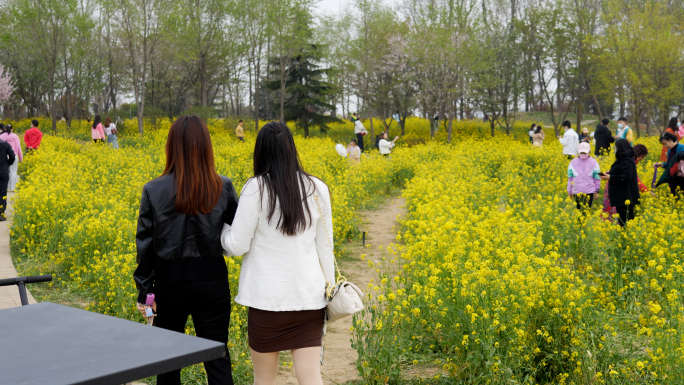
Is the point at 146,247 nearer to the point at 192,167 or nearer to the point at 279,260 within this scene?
the point at 192,167

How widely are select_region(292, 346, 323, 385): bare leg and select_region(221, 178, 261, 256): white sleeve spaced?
580mm

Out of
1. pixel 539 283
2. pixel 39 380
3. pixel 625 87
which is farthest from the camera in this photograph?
pixel 625 87

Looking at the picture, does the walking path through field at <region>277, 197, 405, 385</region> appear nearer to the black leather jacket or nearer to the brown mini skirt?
the brown mini skirt

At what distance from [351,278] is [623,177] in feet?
13.1

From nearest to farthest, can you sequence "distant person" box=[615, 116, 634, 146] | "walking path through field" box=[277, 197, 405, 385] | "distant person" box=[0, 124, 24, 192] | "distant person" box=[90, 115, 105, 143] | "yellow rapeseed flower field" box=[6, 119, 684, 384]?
"yellow rapeseed flower field" box=[6, 119, 684, 384]
"walking path through field" box=[277, 197, 405, 385]
"distant person" box=[0, 124, 24, 192]
"distant person" box=[615, 116, 634, 146]
"distant person" box=[90, 115, 105, 143]

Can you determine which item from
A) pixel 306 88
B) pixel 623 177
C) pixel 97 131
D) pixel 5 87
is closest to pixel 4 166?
pixel 623 177

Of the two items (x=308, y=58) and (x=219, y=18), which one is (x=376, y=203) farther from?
(x=219, y=18)

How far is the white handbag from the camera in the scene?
305 cm

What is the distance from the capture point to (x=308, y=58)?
115 feet

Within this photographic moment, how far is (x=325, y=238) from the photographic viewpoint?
3.20m

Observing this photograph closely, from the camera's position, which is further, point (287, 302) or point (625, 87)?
point (625, 87)

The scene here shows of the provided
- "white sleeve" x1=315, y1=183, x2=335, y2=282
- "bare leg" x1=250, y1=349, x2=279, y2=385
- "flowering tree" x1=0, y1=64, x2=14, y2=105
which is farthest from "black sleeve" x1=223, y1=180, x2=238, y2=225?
"flowering tree" x1=0, y1=64, x2=14, y2=105

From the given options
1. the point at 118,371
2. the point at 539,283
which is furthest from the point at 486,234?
the point at 118,371

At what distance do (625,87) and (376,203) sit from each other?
2508 centimetres
